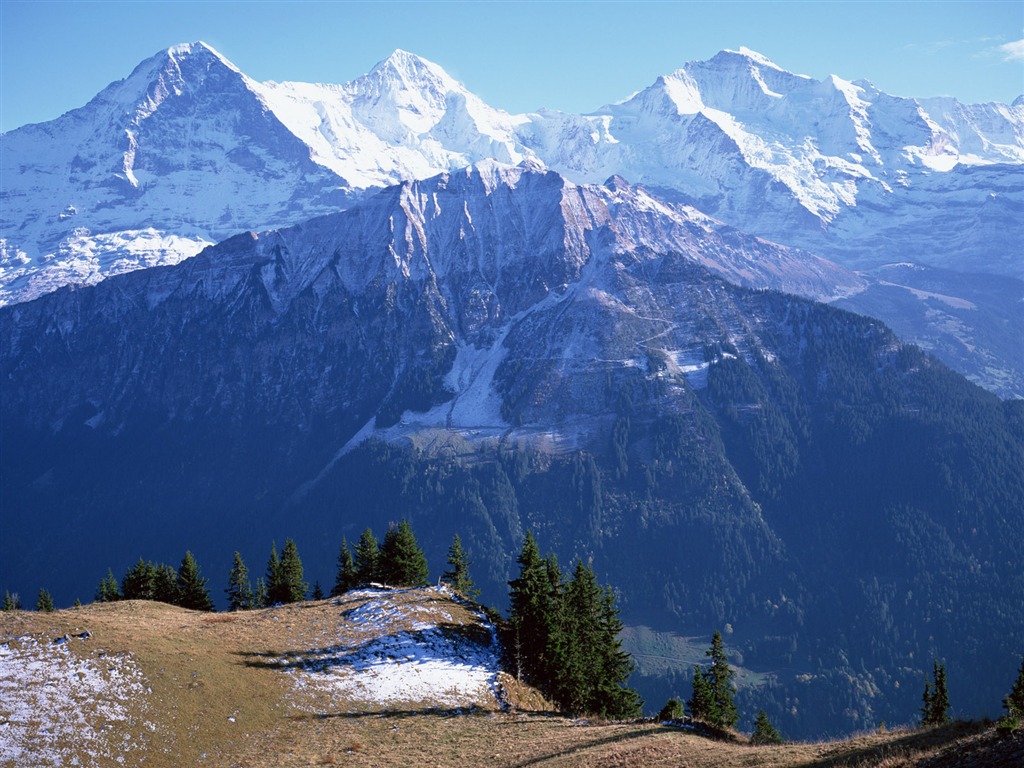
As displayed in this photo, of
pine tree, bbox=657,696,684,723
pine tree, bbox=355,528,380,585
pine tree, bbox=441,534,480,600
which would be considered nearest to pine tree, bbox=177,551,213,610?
pine tree, bbox=355,528,380,585

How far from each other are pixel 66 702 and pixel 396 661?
2790 cm

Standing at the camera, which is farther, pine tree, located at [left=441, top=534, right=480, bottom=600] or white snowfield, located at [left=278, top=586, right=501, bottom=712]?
pine tree, located at [left=441, top=534, right=480, bottom=600]

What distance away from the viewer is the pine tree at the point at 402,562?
110 meters

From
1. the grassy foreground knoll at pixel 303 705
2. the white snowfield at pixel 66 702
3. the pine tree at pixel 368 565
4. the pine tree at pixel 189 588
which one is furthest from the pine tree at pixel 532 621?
the pine tree at pixel 189 588

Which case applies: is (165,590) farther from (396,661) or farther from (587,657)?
(587,657)

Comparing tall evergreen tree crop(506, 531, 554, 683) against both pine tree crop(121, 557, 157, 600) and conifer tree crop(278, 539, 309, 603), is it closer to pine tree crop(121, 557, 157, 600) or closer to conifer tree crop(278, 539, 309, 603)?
conifer tree crop(278, 539, 309, 603)

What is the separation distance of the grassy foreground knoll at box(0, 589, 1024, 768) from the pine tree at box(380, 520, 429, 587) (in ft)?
67.3

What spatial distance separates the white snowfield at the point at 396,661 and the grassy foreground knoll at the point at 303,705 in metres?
0.19

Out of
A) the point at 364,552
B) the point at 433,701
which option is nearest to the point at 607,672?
the point at 433,701

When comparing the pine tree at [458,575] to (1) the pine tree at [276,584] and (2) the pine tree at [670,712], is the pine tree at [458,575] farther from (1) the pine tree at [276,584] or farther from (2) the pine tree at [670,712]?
(2) the pine tree at [670,712]

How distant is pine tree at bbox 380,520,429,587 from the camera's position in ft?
361

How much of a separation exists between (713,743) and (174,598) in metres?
82.0

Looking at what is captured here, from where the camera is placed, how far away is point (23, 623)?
72.4 metres

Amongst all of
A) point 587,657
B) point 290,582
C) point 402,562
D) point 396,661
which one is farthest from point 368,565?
point 587,657
